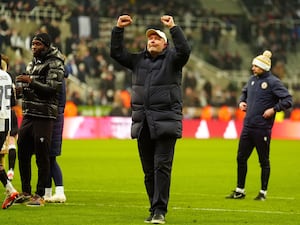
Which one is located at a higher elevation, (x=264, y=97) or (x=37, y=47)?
(x=37, y=47)

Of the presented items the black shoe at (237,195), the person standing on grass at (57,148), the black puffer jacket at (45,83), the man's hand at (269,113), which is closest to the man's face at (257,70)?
the man's hand at (269,113)

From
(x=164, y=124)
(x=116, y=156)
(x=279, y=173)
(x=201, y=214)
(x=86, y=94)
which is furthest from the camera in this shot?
(x=86, y=94)

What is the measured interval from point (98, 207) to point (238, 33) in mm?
37088

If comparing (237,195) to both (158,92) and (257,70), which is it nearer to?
(257,70)

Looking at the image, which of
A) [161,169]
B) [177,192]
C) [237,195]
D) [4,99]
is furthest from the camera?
[177,192]

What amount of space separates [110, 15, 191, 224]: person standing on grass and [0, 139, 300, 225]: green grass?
0.59m

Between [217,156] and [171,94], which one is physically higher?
[171,94]

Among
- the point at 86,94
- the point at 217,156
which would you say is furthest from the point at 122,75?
the point at 217,156

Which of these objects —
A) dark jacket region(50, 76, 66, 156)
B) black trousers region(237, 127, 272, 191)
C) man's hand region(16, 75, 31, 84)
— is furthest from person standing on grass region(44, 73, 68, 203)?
black trousers region(237, 127, 272, 191)

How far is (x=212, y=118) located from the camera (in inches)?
1753

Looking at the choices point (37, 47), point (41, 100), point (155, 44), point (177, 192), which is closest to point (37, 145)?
point (41, 100)

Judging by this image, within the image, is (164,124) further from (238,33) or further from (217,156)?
(238,33)

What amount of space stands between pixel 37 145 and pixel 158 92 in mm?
2585

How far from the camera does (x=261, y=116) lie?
16.2m
